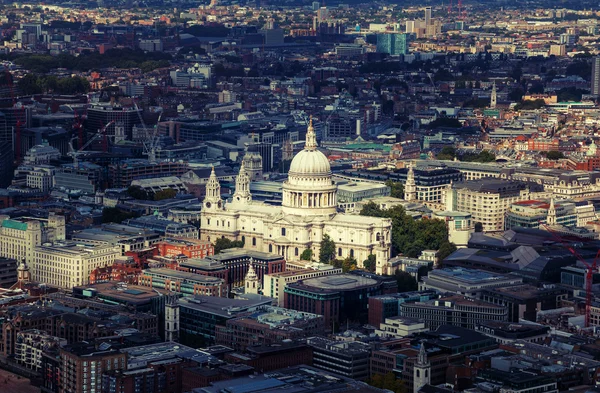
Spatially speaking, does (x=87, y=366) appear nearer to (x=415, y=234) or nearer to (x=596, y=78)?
Result: (x=415, y=234)

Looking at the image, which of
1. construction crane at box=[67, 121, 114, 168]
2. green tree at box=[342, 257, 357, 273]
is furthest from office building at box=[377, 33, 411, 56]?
green tree at box=[342, 257, 357, 273]

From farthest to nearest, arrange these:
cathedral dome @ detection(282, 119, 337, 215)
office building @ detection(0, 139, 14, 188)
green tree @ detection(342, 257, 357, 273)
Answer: office building @ detection(0, 139, 14, 188) → cathedral dome @ detection(282, 119, 337, 215) → green tree @ detection(342, 257, 357, 273)

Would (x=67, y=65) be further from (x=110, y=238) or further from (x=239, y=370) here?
(x=239, y=370)

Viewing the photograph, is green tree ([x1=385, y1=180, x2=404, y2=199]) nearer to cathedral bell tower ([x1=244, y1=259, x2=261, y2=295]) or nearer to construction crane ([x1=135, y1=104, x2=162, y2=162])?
construction crane ([x1=135, y1=104, x2=162, y2=162])

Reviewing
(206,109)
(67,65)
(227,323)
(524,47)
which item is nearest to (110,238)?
(227,323)

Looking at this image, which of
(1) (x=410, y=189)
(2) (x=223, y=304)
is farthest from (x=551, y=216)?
(2) (x=223, y=304)
